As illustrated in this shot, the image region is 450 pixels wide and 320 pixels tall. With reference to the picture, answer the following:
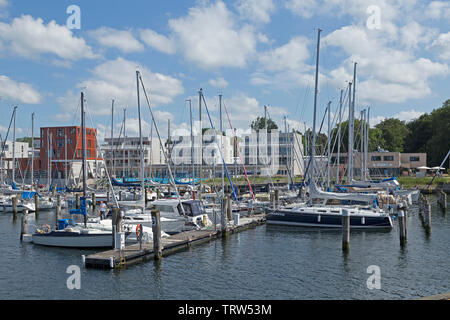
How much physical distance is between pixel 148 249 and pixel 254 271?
242 inches

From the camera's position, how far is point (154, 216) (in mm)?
24000

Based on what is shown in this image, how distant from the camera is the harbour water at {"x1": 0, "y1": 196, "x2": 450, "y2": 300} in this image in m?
19.0

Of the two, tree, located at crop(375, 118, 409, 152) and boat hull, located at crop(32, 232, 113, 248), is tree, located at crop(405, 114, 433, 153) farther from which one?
boat hull, located at crop(32, 232, 113, 248)

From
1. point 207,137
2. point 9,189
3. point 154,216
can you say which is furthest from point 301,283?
point 207,137

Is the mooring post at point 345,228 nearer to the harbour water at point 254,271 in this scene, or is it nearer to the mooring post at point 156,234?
the harbour water at point 254,271

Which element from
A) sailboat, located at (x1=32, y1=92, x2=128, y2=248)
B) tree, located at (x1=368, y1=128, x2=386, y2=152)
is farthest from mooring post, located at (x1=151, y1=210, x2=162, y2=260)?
tree, located at (x1=368, y1=128, x2=386, y2=152)

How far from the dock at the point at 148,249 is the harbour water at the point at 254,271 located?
0.47 m

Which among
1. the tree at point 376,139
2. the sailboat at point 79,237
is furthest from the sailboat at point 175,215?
the tree at point 376,139

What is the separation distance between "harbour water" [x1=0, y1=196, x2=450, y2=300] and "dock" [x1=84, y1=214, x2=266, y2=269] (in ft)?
1.56

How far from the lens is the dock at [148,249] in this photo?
22234mm

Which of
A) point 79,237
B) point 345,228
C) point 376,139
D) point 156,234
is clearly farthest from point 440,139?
point 79,237
